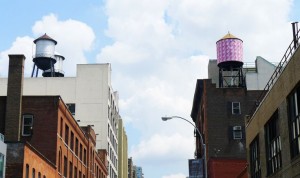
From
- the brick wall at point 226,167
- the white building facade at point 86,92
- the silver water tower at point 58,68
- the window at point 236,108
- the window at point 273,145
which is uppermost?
the silver water tower at point 58,68

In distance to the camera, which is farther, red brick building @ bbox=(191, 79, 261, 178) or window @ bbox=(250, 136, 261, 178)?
red brick building @ bbox=(191, 79, 261, 178)

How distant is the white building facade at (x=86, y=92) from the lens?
286ft

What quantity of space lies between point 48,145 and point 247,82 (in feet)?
114

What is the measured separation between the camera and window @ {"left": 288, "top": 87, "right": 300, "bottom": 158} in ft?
86.5

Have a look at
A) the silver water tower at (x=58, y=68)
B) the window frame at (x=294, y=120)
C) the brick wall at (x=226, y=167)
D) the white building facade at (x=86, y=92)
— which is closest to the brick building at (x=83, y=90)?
the white building facade at (x=86, y=92)

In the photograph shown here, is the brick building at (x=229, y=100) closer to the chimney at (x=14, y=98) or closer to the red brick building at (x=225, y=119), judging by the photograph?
the red brick building at (x=225, y=119)

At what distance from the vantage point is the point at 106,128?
90.6 metres

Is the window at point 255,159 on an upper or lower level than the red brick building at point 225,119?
lower

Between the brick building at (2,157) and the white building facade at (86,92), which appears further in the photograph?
the white building facade at (86,92)

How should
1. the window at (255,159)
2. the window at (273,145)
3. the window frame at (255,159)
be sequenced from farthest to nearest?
the window at (255,159)
the window frame at (255,159)
the window at (273,145)

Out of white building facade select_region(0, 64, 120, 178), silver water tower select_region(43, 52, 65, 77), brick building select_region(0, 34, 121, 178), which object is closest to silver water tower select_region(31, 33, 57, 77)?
brick building select_region(0, 34, 121, 178)

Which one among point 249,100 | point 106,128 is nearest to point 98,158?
point 106,128

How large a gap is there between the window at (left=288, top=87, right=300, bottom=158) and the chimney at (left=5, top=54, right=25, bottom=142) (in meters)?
26.6

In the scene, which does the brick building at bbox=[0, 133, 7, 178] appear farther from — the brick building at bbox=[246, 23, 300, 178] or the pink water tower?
the pink water tower
